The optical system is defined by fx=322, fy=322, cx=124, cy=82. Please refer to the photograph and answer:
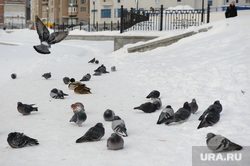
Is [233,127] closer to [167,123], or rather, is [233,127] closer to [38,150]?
[167,123]

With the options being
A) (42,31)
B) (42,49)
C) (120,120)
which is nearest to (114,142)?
(120,120)

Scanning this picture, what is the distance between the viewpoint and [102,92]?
822cm

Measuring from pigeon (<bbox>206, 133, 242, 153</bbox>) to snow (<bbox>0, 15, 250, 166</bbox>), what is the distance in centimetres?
30

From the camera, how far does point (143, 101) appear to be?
707 centimetres

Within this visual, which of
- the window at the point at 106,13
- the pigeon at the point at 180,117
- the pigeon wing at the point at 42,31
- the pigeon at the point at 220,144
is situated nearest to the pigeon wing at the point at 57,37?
the pigeon wing at the point at 42,31

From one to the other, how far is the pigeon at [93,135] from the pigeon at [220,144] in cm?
143

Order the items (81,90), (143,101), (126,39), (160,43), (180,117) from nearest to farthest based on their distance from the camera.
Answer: (180,117) < (143,101) < (81,90) < (160,43) < (126,39)

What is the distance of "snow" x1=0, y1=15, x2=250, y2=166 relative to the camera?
4020 millimetres

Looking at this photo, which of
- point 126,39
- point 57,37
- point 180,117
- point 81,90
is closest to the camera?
point 180,117

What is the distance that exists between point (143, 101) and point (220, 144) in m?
3.36

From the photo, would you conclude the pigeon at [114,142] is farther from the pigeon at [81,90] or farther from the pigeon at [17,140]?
the pigeon at [81,90]

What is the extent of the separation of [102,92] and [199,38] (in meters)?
7.20

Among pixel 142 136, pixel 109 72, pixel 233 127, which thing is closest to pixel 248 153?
pixel 233 127

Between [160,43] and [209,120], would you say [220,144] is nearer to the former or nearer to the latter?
[209,120]
